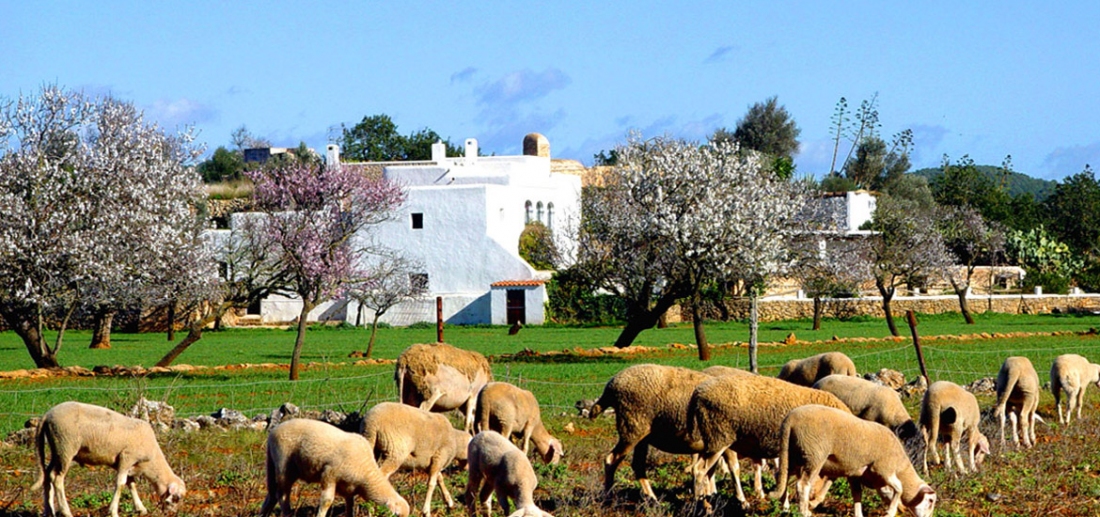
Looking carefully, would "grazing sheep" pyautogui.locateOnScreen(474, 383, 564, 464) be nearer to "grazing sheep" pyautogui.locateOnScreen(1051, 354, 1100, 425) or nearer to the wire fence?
the wire fence

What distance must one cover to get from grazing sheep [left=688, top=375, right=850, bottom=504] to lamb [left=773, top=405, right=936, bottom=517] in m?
0.81

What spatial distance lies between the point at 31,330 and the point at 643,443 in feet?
82.6

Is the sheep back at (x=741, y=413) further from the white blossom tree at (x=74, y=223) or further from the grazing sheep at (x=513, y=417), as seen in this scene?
the white blossom tree at (x=74, y=223)

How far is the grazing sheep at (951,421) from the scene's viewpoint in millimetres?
15930

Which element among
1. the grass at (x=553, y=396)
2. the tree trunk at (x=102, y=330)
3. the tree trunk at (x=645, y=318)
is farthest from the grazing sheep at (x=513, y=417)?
the tree trunk at (x=102, y=330)

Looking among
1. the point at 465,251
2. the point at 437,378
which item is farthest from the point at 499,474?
the point at 465,251

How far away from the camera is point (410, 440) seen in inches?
524

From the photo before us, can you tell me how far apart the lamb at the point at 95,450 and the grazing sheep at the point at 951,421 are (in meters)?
8.90

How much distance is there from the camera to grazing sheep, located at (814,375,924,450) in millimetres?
15409

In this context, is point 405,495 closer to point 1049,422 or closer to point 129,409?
point 129,409

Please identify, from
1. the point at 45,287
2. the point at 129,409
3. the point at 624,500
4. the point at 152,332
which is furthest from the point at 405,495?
the point at 152,332

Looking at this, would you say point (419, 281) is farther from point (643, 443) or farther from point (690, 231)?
point (643, 443)

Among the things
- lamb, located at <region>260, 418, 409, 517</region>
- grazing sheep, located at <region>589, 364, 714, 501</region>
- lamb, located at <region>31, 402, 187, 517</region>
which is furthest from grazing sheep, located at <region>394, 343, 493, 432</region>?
lamb, located at <region>260, 418, 409, 517</region>

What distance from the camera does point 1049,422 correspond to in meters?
22.1
